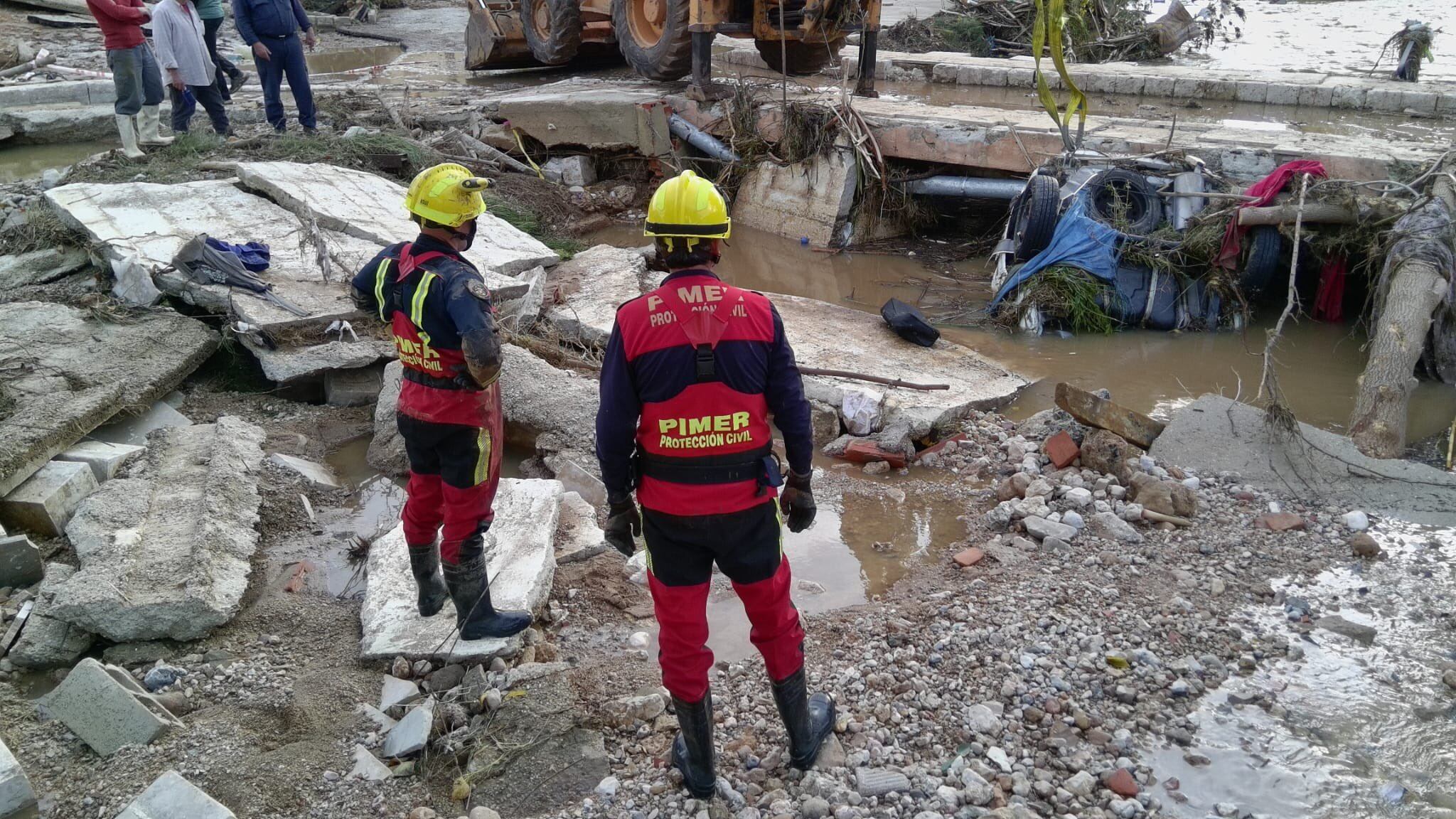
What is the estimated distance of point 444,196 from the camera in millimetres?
3182

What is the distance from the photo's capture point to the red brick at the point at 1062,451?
4.82 meters

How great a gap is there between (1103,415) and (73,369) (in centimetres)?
524

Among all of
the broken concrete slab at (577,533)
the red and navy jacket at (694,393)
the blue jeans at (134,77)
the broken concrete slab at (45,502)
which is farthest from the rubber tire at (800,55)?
the red and navy jacket at (694,393)

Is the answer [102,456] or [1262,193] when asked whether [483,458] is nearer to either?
[102,456]

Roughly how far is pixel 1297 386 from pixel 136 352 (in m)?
6.89

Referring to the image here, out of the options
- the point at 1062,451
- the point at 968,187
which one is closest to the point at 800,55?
the point at 968,187

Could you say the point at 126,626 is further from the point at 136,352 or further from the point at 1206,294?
the point at 1206,294

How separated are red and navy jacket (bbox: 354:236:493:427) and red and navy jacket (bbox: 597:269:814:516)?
2.48ft

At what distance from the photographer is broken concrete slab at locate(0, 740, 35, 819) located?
2.67 m

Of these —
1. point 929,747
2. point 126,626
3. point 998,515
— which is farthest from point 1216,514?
point 126,626

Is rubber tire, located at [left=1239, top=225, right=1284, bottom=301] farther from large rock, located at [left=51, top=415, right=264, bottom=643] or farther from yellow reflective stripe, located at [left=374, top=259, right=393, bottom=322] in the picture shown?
large rock, located at [left=51, top=415, right=264, bottom=643]

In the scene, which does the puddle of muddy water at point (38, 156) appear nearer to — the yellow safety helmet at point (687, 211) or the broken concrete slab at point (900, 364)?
the broken concrete slab at point (900, 364)

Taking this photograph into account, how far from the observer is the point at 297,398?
571 centimetres

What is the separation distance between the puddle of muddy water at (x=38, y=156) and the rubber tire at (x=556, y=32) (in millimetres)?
4749
